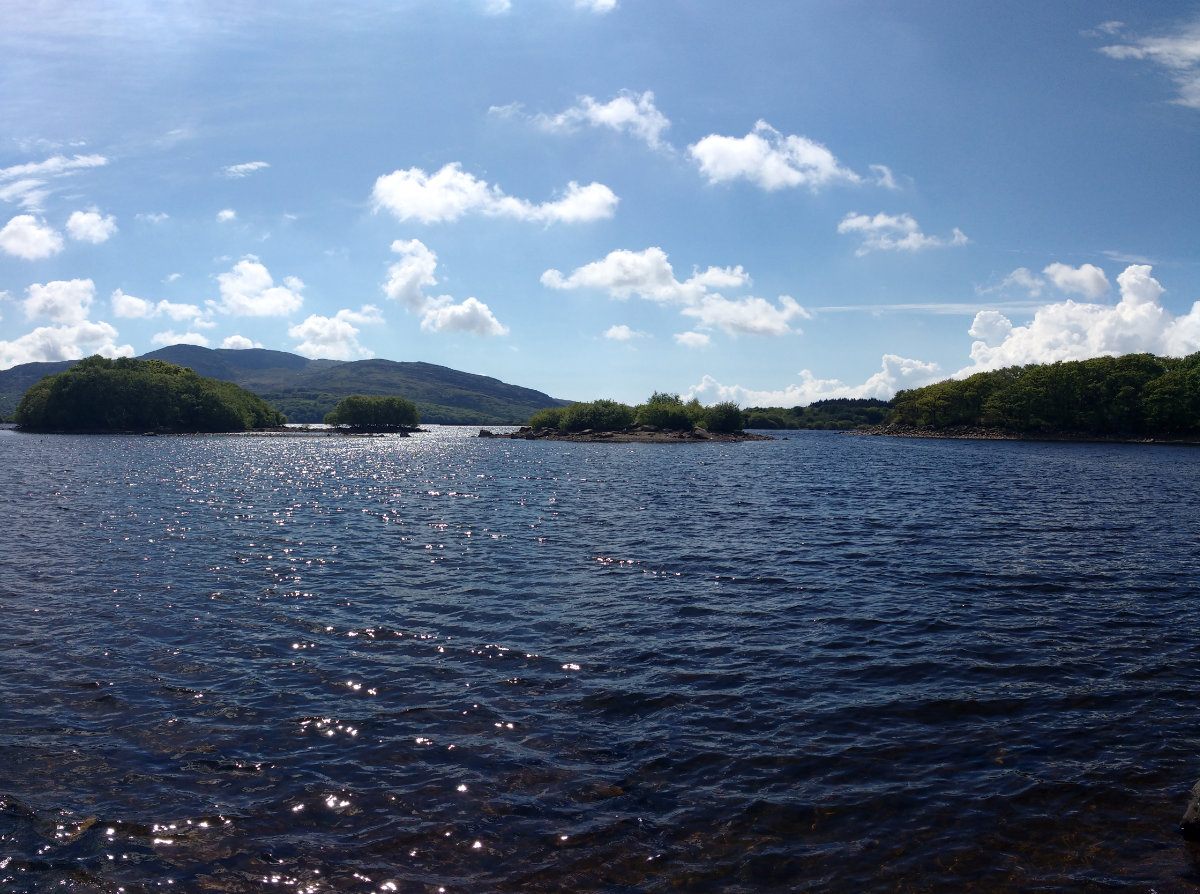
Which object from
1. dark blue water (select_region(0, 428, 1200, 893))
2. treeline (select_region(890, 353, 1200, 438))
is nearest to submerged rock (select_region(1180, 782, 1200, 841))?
dark blue water (select_region(0, 428, 1200, 893))

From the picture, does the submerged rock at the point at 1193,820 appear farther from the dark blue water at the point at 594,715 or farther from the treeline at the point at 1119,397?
the treeline at the point at 1119,397

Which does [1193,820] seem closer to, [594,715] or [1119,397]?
[594,715]

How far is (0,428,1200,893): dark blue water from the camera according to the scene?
10.3 meters

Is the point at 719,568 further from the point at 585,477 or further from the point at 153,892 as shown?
the point at 585,477

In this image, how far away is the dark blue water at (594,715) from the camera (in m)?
10.3

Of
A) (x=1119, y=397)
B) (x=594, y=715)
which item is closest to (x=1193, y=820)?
(x=594, y=715)

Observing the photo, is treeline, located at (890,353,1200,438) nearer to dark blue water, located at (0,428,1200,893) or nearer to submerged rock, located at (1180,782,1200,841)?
dark blue water, located at (0,428,1200,893)

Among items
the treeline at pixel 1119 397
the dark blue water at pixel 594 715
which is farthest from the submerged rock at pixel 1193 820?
the treeline at pixel 1119 397

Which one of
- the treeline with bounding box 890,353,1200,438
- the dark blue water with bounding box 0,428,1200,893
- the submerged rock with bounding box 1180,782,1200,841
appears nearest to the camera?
the dark blue water with bounding box 0,428,1200,893

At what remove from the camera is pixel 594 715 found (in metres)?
15.2

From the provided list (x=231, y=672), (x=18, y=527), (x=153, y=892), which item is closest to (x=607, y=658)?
(x=231, y=672)

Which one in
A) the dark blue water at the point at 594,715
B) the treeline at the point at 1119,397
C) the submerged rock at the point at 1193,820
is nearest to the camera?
the dark blue water at the point at 594,715

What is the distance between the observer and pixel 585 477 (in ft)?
266

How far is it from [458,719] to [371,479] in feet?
229
